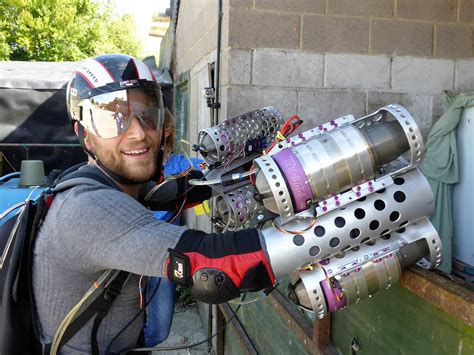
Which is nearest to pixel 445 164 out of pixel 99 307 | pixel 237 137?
pixel 237 137

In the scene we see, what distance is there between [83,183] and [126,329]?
684 mm

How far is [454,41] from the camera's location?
3926 millimetres

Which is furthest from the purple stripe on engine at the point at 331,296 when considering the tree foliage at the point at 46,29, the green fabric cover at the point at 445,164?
the tree foliage at the point at 46,29

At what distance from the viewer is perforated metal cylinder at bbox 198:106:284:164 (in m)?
2.39

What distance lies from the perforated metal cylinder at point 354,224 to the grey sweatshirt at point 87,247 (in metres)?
0.34

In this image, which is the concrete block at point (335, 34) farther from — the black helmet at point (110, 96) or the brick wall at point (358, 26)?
the black helmet at point (110, 96)

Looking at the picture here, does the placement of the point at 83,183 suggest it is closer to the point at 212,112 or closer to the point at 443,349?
the point at 443,349

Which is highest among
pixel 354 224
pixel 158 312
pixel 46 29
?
pixel 46 29

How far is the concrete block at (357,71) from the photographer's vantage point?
149 inches

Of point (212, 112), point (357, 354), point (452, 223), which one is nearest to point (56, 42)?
point (212, 112)

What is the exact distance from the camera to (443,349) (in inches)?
56.6

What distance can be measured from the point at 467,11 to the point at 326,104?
4.51 feet

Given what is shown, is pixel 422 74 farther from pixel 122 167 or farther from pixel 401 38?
pixel 122 167

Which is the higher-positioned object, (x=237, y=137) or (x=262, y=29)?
(x=262, y=29)
